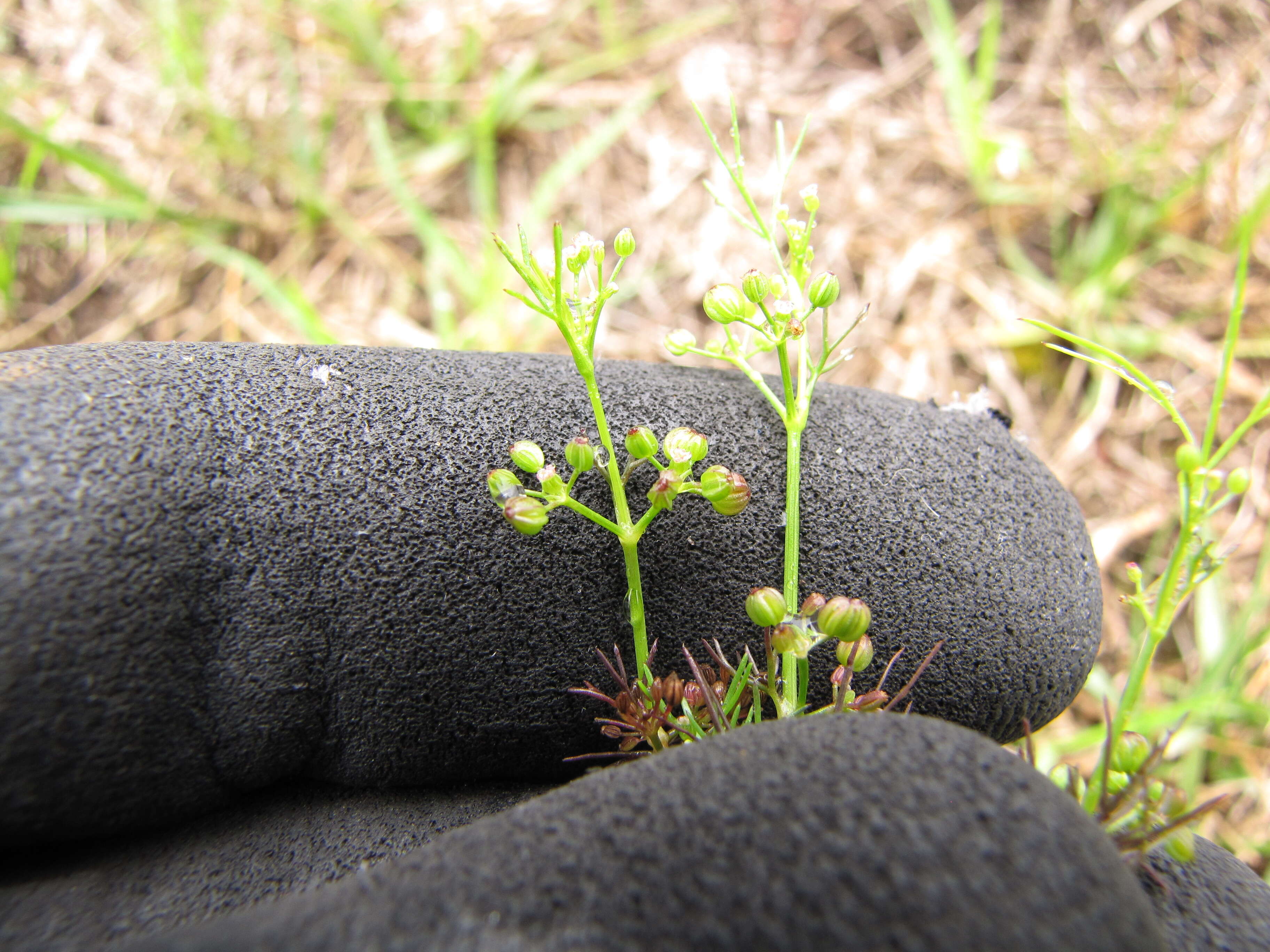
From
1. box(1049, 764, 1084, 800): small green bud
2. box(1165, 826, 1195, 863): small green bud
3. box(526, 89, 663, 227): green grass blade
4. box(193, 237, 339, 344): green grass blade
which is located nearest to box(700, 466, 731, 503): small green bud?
box(1049, 764, 1084, 800): small green bud

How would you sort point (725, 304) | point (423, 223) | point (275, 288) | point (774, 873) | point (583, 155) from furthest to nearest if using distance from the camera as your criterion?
point (583, 155)
point (423, 223)
point (275, 288)
point (725, 304)
point (774, 873)

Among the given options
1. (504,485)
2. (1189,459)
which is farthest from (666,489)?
(1189,459)

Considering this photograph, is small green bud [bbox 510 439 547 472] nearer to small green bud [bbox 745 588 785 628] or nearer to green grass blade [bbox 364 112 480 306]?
small green bud [bbox 745 588 785 628]

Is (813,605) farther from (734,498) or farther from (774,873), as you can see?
(774,873)

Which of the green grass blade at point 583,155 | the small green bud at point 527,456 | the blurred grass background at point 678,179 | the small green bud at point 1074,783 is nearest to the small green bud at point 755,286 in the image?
the small green bud at point 527,456

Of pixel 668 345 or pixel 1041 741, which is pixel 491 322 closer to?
pixel 668 345

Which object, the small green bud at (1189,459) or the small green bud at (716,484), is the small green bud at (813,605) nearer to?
the small green bud at (716,484)
